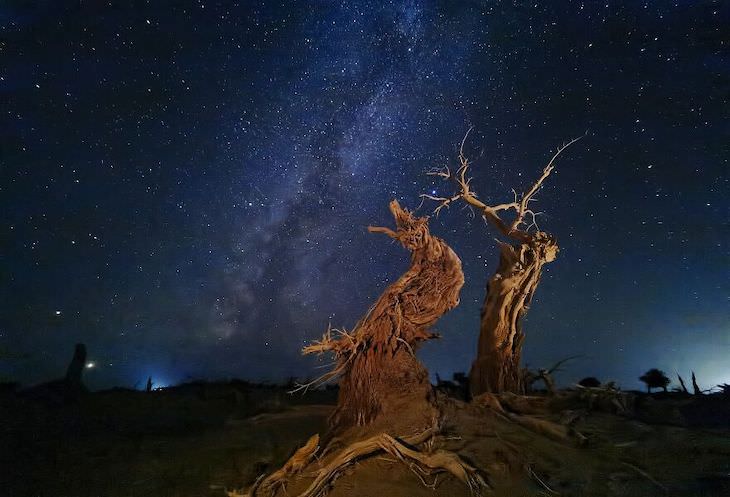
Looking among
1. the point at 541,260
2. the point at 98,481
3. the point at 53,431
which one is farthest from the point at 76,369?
the point at 541,260

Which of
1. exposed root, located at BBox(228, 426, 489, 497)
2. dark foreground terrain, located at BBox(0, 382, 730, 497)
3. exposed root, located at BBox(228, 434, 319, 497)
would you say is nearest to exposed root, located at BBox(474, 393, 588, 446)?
dark foreground terrain, located at BBox(0, 382, 730, 497)

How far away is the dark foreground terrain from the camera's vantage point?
7008 mm

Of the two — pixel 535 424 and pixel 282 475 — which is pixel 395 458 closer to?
pixel 282 475

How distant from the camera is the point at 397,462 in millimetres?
7852

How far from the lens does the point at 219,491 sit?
9.11 meters

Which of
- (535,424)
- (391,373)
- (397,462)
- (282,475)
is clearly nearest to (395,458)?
(397,462)

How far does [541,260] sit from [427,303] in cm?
460

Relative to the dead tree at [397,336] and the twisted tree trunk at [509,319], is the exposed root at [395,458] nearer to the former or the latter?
the dead tree at [397,336]

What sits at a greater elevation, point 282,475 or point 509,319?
point 509,319

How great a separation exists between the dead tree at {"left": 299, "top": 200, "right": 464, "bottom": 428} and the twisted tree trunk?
3300mm

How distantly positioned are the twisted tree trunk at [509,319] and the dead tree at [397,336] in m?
3.30

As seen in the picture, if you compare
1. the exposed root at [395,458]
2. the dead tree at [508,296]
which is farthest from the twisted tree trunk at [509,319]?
the exposed root at [395,458]

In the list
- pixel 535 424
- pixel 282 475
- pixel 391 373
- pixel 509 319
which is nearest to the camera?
pixel 282 475

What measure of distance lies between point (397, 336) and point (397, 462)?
315cm
